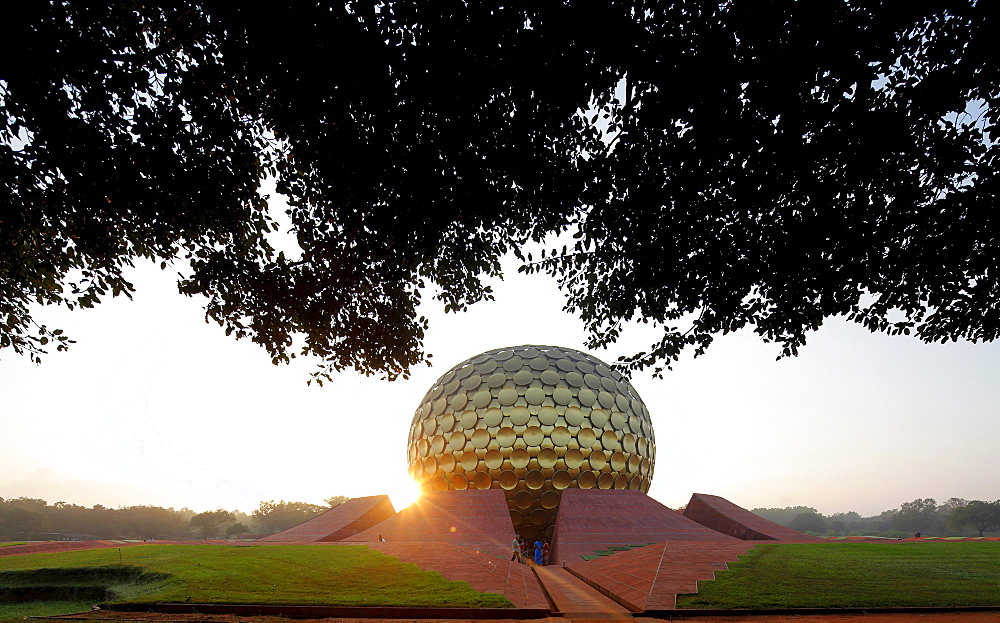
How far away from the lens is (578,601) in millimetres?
9109

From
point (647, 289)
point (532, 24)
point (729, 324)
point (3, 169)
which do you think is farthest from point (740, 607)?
point (3, 169)

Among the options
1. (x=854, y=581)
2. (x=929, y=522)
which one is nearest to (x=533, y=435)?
(x=854, y=581)

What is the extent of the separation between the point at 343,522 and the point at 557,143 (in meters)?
19.2

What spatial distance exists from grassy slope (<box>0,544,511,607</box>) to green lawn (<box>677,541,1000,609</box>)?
3.52m

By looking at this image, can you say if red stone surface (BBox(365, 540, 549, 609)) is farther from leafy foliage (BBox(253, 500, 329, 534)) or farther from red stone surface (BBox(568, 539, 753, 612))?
leafy foliage (BBox(253, 500, 329, 534))

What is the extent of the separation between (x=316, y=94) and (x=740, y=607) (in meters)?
7.99

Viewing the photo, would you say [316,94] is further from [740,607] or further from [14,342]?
[740,607]

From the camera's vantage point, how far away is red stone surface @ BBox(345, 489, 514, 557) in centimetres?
1747

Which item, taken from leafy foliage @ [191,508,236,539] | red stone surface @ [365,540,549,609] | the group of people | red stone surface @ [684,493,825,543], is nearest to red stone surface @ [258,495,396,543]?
the group of people

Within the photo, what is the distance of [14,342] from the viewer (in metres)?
6.70

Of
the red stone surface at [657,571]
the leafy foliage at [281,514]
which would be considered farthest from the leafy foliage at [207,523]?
the red stone surface at [657,571]

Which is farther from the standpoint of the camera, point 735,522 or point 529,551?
point 735,522

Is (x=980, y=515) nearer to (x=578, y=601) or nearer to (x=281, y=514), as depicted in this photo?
(x=578, y=601)

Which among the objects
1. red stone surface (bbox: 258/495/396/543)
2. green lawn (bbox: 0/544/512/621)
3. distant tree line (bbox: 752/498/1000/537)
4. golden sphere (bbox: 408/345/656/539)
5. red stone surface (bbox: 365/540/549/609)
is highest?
golden sphere (bbox: 408/345/656/539)
